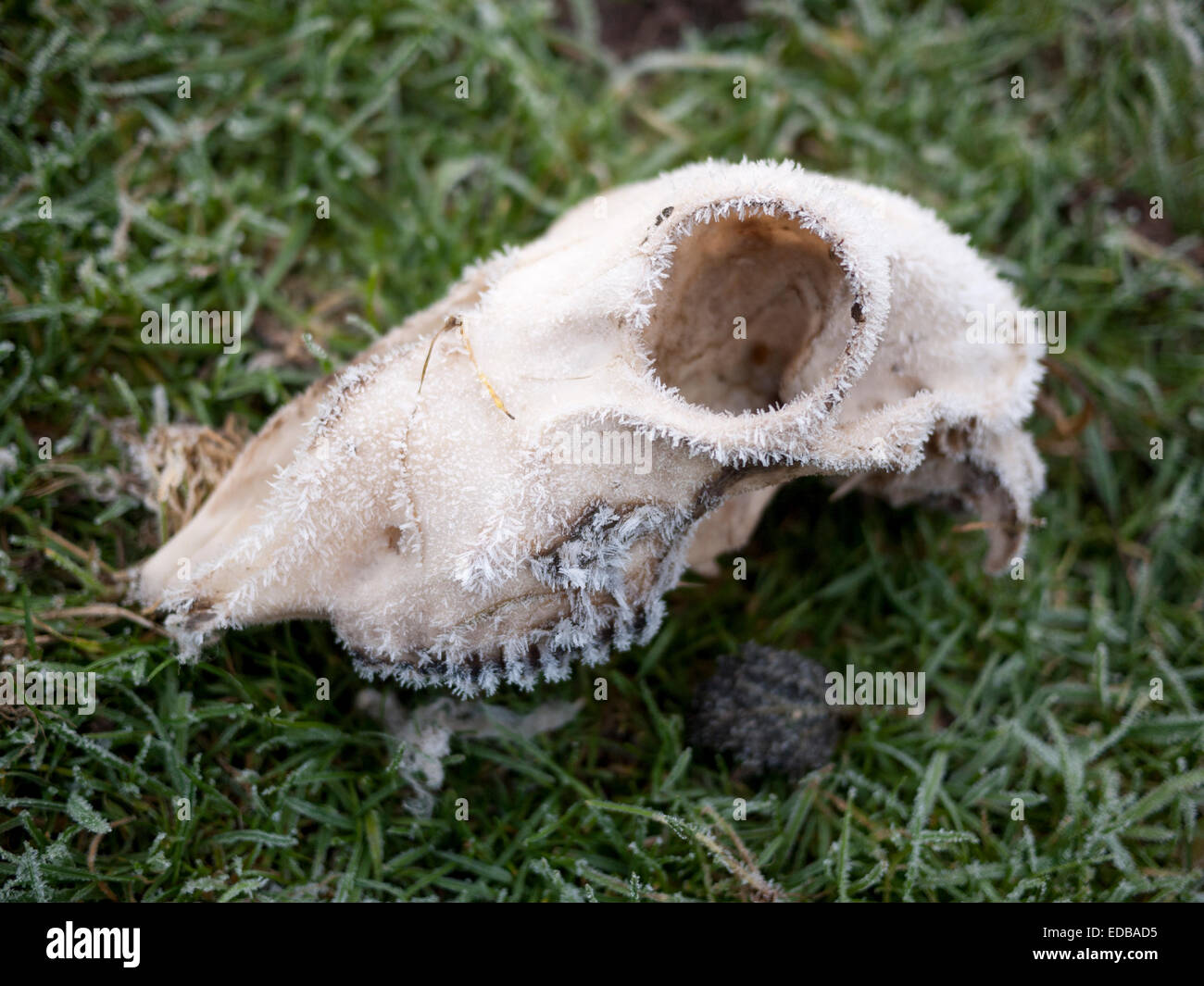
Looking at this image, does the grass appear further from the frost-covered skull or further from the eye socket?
the eye socket

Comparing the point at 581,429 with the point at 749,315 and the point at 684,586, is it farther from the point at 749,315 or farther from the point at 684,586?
the point at 684,586

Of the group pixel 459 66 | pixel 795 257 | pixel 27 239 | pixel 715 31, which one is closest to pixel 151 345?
pixel 27 239

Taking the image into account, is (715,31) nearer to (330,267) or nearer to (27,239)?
(330,267)

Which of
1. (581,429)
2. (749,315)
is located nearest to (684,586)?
(749,315)

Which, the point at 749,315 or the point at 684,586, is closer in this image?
the point at 749,315

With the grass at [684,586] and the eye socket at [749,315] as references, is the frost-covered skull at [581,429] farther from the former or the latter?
the grass at [684,586]

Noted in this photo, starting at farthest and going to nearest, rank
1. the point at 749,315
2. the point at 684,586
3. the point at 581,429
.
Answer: the point at 684,586 < the point at 749,315 < the point at 581,429
